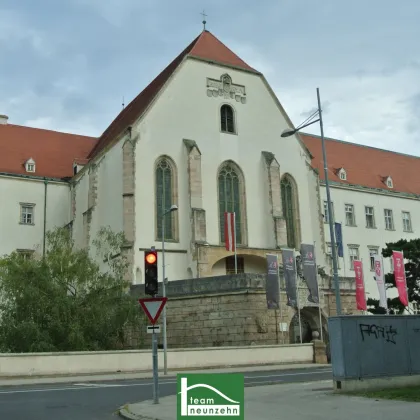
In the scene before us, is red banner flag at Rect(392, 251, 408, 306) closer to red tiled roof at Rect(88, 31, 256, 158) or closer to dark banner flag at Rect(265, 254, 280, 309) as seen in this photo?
dark banner flag at Rect(265, 254, 280, 309)

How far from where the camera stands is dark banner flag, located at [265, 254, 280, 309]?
2977 cm

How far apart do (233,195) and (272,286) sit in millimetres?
12087

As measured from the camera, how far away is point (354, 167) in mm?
57344

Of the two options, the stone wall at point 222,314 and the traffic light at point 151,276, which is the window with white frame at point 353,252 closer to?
the stone wall at point 222,314

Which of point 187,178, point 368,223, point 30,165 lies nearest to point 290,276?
point 187,178

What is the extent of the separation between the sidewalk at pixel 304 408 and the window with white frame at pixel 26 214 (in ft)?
104

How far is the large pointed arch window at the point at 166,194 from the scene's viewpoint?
3806cm

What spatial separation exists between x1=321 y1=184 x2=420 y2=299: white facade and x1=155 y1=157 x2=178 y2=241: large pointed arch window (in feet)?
51.9

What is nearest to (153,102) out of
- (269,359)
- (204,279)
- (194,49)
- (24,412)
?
(194,49)

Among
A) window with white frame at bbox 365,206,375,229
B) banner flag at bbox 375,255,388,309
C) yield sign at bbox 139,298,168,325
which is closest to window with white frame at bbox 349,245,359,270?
window with white frame at bbox 365,206,375,229

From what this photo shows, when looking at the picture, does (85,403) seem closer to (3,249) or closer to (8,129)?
(3,249)

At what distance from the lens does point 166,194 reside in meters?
38.7

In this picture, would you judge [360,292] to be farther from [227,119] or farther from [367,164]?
[367,164]

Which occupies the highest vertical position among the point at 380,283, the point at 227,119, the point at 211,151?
the point at 227,119
